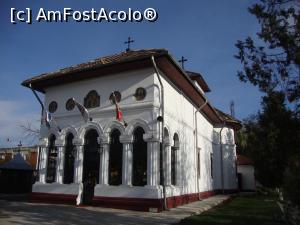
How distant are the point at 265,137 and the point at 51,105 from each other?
10350mm

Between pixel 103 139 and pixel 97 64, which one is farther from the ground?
pixel 97 64

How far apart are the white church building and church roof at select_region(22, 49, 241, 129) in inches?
1.5

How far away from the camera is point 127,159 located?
42.8ft

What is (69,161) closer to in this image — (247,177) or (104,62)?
(104,62)

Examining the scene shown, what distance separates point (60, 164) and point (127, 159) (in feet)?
11.4

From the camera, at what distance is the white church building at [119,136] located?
12.8 meters

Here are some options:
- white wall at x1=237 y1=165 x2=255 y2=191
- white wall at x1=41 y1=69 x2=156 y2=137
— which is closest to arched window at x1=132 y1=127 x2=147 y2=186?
white wall at x1=41 y1=69 x2=156 y2=137

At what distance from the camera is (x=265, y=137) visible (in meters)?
9.70

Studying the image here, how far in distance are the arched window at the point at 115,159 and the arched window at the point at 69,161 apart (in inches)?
81.7

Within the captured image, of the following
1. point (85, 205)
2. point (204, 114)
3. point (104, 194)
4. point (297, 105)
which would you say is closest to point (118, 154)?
point (104, 194)

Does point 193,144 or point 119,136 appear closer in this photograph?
point 119,136

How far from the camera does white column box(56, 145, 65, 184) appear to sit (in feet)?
47.4

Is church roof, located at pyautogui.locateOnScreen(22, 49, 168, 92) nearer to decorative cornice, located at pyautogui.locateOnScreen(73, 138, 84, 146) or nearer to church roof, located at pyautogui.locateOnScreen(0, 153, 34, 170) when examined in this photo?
decorative cornice, located at pyautogui.locateOnScreen(73, 138, 84, 146)

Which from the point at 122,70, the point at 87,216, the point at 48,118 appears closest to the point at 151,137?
the point at 122,70
